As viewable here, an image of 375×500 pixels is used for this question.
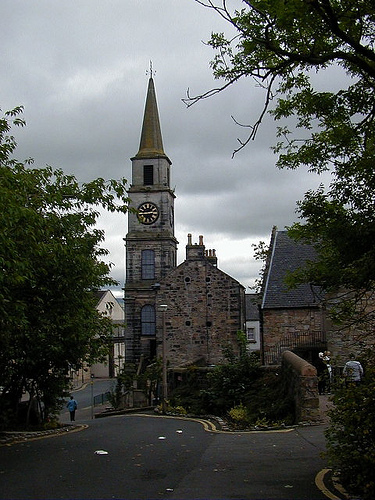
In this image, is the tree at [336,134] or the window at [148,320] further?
the window at [148,320]

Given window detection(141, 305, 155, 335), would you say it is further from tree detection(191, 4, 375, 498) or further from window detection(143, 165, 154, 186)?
tree detection(191, 4, 375, 498)

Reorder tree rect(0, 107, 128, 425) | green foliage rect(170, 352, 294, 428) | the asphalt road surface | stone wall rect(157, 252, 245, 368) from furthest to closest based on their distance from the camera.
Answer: stone wall rect(157, 252, 245, 368) < green foliage rect(170, 352, 294, 428) < tree rect(0, 107, 128, 425) < the asphalt road surface

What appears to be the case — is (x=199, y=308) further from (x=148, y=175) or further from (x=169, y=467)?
(x=169, y=467)

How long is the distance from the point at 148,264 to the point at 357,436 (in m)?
45.3

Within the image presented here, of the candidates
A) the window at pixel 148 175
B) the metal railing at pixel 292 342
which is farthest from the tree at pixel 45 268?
the window at pixel 148 175

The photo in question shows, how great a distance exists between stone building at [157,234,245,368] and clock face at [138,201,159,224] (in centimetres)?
780

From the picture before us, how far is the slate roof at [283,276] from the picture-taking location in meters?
30.7

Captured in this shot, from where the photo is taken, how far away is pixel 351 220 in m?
9.88

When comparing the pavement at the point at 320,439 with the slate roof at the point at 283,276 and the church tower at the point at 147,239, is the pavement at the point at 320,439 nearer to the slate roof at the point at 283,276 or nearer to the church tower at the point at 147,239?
the slate roof at the point at 283,276

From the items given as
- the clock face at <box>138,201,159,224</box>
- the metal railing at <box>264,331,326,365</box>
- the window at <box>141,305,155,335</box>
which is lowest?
the metal railing at <box>264,331,326,365</box>

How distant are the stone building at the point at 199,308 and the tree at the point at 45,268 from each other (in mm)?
25755

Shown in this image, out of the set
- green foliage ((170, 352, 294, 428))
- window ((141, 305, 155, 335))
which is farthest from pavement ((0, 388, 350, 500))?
window ((141, 305, 155, 335))

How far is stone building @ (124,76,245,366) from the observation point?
1796 inches

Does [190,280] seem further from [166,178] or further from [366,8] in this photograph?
[366,8]
